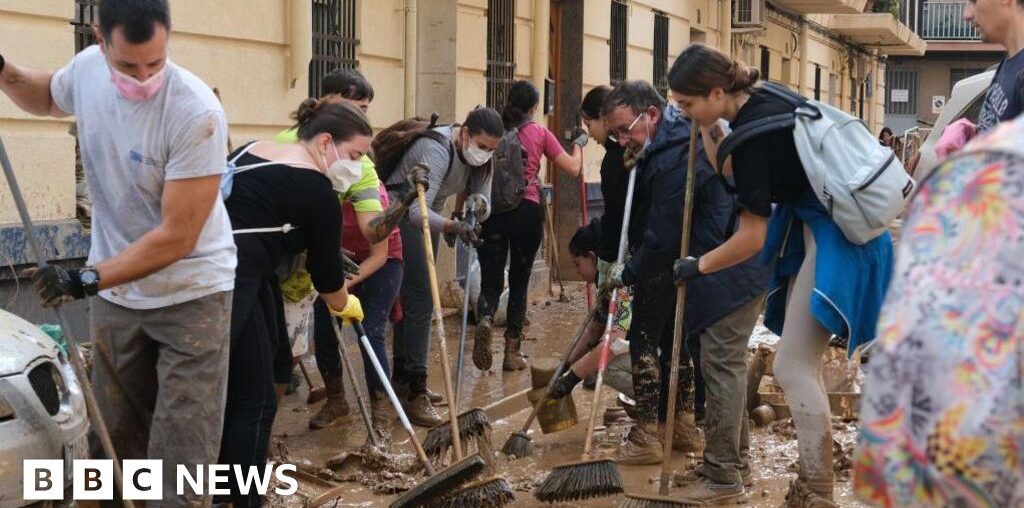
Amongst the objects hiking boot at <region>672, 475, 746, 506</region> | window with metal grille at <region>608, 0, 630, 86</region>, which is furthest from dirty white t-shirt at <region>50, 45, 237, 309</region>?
window with metal grille at <region>608, 0, 630, 86</region>

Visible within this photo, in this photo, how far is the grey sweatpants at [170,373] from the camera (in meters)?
4.05

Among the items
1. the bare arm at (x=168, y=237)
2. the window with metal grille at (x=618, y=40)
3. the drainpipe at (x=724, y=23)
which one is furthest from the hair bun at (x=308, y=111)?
the drainpipe at (x=724, y=23)

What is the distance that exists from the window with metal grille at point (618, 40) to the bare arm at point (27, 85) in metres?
11.9

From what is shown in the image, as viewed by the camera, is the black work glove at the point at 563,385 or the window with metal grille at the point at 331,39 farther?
the window with metal grille at the point at 331,39

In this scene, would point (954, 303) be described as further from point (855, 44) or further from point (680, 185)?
point (855, 44)

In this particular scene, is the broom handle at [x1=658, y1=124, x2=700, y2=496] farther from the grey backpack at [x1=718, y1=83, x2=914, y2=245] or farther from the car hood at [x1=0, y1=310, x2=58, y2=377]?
the car hood at [x1=0, y1=310, x2=58, y2=377]

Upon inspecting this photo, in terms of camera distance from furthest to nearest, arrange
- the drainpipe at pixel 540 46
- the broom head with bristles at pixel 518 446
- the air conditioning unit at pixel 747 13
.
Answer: the air conditioning unit at pixel 747 13 < the drainpipe at pixel 540 46 < the broom head with bristles at pixel 518 446

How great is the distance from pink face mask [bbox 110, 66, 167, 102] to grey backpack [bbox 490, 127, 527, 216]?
4.79m

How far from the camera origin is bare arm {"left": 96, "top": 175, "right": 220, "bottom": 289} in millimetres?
3811

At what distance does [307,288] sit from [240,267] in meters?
0.87

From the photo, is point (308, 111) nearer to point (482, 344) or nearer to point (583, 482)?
point (583, 482)

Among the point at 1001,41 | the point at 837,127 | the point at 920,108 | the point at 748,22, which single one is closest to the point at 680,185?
the point at 837,127

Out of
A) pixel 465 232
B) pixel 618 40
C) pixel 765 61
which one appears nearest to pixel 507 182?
pixel 465 232

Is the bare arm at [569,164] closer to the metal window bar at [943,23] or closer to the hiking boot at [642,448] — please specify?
the hiking boot at [642,448]
